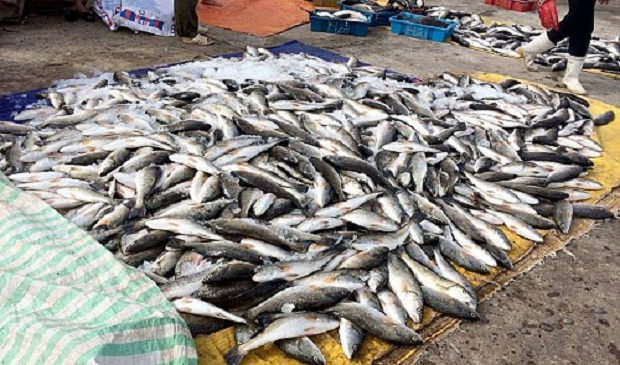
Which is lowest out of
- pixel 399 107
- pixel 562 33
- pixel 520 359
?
pixel 520 359

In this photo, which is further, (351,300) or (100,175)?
(100,175)

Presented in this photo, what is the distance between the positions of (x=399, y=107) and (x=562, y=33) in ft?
11.3

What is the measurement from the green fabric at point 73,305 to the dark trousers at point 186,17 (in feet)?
16.0

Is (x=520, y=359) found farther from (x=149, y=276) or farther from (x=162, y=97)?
(x=162, y=97)

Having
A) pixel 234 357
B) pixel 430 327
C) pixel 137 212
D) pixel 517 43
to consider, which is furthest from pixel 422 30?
pixel 234 357

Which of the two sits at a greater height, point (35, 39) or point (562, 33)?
point (562, 33)

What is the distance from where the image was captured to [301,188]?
3.64 metres

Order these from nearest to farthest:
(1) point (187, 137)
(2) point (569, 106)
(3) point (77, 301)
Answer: (3) point (77, 301), (1) point (187, 137), (2) point (569, 106)

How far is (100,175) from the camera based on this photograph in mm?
3740

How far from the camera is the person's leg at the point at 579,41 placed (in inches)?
264

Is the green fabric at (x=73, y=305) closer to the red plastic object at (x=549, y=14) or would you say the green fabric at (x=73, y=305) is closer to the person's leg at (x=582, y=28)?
the person's leg at (x=582, y=28)

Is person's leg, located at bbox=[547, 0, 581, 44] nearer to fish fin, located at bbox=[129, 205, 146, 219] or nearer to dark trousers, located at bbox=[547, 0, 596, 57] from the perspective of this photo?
dark trousers, located at bbox=[547, 0, 596, 57]

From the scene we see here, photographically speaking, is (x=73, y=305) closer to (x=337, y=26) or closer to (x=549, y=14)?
(x=549, y=14)

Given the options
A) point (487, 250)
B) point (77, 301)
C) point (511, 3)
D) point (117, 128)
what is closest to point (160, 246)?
point (77, 301)
